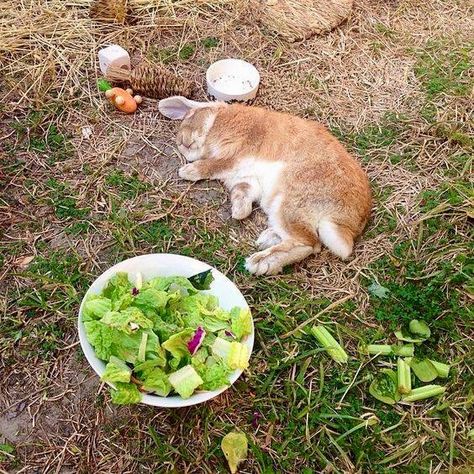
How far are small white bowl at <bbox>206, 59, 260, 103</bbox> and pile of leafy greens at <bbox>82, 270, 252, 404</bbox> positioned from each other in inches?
65.7

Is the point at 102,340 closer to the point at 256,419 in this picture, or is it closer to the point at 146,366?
the point at 146,366

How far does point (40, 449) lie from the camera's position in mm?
2184

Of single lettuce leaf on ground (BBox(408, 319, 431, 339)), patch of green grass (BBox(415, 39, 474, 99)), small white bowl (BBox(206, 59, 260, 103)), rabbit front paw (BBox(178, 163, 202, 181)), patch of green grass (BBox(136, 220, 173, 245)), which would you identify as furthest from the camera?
patch of green grass (BBox(415, 39, 474, 99))

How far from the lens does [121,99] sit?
11.1 ft

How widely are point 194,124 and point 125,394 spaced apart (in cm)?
171

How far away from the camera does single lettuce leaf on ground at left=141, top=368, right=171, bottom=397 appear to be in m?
2.08

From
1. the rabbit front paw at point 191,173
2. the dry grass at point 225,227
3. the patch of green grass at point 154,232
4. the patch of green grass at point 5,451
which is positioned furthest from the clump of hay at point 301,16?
the patch of green grass at point 5,451

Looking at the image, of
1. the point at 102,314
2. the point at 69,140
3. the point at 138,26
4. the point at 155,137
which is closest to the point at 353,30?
the point at 138,26

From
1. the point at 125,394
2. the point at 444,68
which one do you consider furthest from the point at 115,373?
the point at 444,68

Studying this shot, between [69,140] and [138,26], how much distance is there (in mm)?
1169

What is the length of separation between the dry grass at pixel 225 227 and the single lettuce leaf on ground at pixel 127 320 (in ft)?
1.30

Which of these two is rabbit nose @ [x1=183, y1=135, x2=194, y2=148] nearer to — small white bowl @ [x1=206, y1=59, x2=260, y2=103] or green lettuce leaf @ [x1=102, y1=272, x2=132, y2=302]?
small white bowl @ [x1=206, y1=59, x2=260, y2=103]

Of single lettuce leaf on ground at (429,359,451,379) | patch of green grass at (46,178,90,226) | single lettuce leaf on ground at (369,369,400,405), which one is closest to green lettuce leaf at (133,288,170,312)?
patch of green grass at (46,178,90,226)

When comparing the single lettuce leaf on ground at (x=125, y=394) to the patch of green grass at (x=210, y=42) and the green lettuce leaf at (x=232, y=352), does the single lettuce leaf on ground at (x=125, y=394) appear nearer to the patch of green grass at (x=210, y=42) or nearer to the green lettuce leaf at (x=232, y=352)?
the green lettuce leaf at (x=232, y=352)
